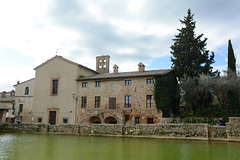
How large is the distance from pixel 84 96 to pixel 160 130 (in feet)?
44.9

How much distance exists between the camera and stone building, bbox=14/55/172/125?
26.9 meters

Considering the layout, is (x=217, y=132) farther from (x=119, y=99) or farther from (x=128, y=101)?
(x=119, y=99)

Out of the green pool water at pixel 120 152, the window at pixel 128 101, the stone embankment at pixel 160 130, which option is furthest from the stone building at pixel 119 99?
the green pool water at pixel 120 152

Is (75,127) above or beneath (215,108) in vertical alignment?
beneath

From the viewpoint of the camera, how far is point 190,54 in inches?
1169

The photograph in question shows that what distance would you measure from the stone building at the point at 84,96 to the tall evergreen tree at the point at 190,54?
3268 millimetres

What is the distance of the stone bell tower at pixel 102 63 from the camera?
136 feet

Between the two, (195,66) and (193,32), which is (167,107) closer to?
(195,66)

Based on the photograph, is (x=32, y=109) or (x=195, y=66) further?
(x=32, y=109)

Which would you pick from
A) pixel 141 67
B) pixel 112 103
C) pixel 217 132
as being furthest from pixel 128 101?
pixel 217 132

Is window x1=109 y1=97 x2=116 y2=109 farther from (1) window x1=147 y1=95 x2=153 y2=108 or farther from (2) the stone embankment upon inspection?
(2) the stone embankment

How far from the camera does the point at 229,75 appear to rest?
79.8 ft

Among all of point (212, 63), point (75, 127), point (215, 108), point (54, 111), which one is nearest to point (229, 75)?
point (215, 108)

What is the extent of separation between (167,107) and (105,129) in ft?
26.1
